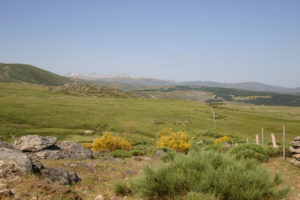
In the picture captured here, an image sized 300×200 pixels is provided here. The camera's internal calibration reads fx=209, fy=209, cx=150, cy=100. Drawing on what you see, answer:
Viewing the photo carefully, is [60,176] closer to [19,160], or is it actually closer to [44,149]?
[19,160]

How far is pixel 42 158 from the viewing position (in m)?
15.3

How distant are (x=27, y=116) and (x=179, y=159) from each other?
51.7 m

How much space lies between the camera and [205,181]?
6141 mm

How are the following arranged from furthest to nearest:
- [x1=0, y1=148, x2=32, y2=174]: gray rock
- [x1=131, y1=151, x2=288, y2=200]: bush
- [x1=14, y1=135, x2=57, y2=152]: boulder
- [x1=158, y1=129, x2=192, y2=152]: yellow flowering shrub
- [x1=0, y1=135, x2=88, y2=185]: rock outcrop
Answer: [x1=158, y1=129, x2=192, y2=152]: yellow flowering shrub
[x1=14, y1=135, x2=57, y2=152]: boulder
[x1=0, y1=148, x2=32, y2=174]: gray rock
[x1=0, y1=135, x2=88, y2=185]: rock outcrop
[x1=131, y1=151, x2=288, y2=200]: bush

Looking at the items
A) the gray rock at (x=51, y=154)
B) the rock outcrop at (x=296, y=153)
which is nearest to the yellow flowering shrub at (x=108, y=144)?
the gray rock at (x=51, y=154)

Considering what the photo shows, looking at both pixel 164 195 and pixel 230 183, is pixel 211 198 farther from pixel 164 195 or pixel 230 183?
pixel 164 195

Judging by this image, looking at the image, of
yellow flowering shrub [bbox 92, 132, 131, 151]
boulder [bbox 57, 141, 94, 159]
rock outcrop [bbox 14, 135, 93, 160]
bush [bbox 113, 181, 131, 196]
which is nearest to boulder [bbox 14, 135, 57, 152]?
rock outcrop [bbox 14, 135, 93, 160]

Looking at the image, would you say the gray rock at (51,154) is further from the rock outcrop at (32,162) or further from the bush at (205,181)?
the bush at (205,181)

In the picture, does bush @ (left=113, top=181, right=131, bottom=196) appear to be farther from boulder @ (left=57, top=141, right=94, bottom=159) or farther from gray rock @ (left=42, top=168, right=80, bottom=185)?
boulder @ (left=57, top=141, right=94, bottom=159)

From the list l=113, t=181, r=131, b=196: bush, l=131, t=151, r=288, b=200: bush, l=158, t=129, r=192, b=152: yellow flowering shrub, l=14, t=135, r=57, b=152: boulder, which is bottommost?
l=158, t=129, r=192, b=152: yellow flowering shrub

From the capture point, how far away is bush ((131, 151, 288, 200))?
6152mm

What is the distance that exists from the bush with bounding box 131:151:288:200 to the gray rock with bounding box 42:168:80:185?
3.62 metres

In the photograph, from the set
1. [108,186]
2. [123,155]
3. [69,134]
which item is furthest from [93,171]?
[69,134]

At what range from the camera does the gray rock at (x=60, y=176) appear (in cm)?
881
